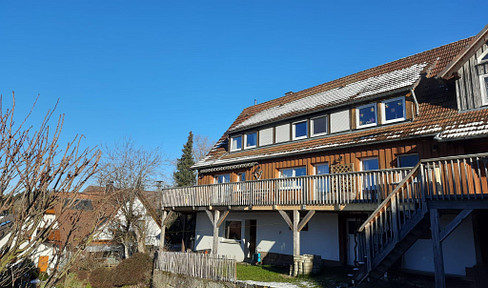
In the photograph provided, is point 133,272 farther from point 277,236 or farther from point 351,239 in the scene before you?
point 351,239

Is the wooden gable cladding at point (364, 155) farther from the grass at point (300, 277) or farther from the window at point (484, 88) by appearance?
the grass at point (300, 277)

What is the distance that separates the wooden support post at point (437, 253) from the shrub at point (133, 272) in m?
13.8

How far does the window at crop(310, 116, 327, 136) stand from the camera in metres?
16.5

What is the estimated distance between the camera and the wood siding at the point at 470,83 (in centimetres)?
1180

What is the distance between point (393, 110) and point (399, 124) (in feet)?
2.94

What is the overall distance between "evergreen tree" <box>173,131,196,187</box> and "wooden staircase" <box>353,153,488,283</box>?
33.2 metres

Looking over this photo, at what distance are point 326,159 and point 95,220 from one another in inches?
496

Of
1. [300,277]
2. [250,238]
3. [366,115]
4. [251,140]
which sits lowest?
[300,277]

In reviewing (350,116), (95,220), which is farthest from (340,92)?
(95,220)

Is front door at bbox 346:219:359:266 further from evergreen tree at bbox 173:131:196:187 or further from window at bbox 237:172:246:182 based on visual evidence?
evergreen tree at bbox 173:131:196:187

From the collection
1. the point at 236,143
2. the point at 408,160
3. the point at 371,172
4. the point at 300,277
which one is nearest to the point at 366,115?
the point at 408,160

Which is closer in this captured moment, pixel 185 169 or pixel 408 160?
pixel 408 160

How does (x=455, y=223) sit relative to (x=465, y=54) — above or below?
below

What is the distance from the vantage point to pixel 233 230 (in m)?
20.3
